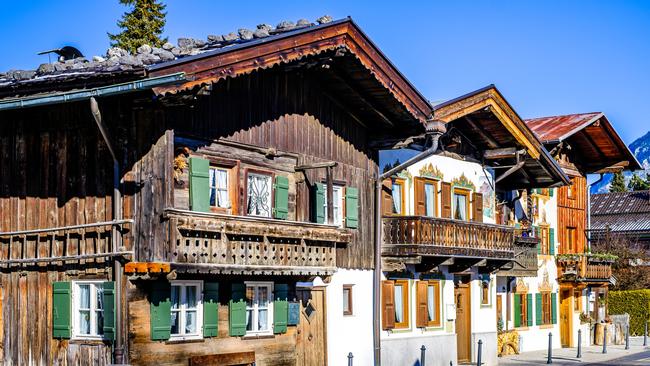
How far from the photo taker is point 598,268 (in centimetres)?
4306

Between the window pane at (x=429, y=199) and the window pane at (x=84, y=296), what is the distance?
12261 millimetres

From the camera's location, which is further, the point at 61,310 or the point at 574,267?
the point at 574,267

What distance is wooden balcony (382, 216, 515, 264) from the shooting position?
27.7 meters

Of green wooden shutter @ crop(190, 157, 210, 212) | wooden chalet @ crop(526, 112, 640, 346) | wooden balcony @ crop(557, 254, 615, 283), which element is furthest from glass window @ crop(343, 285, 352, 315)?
wooden balcony @ crop(557, 254, 615, 283)

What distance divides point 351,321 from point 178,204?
24.1 ft

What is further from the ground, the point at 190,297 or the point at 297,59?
the point at 297,59

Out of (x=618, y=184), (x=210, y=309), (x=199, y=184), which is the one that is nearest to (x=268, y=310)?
(x=210, y=309)

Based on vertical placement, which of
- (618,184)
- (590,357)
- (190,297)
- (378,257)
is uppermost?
(618,184)

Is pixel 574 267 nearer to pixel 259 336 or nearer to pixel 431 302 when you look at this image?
pixel 431 302

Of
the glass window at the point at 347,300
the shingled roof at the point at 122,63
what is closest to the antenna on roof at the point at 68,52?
the shingled roof at the point at 122,63

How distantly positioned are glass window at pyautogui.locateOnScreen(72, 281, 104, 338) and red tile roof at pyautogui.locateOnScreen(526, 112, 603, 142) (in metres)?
22.6

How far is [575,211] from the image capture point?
4406 centimetres

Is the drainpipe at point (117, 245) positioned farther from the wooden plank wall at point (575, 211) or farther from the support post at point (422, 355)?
the wooden plank wall at point (575, 211)

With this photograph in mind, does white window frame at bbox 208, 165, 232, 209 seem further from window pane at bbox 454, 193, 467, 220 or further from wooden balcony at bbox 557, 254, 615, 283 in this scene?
wooden balcony at bbox 557, 254, 615, 283
